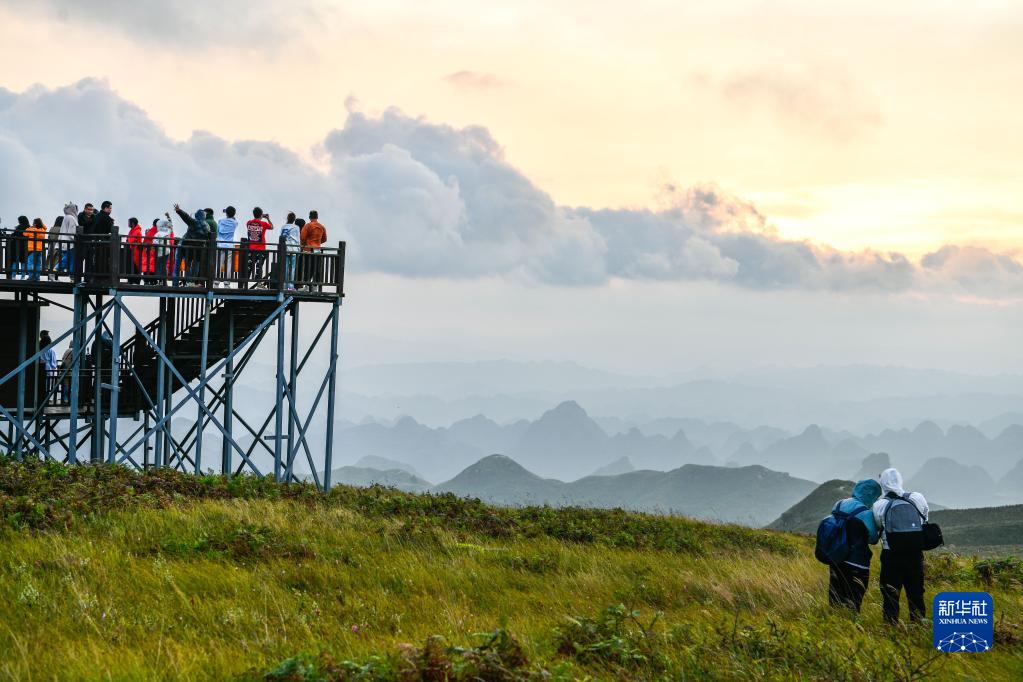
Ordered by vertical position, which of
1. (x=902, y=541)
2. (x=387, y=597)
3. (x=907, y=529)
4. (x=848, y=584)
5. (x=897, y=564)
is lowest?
(x=387, y=597)

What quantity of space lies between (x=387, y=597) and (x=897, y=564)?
628cm

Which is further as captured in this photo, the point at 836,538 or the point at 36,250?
the point at 36,250

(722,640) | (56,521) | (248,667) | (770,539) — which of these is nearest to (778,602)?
(722,640)

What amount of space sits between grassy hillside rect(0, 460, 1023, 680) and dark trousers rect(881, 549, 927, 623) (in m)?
0.33

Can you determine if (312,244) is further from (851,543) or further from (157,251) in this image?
(851,543)

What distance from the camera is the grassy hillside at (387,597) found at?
8.69 meters

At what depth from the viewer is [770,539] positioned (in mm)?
25141

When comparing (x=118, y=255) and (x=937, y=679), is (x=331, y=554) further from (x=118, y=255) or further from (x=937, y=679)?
(x=118, y=255)

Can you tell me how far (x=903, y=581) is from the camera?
474 inches

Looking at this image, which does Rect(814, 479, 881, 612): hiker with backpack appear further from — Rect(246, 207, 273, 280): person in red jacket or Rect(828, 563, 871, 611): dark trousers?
Rect(246, 207, 273, 280): person in red jacket

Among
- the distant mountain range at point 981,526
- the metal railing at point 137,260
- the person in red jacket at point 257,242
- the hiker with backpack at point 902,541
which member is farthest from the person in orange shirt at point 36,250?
the distant mountain range at point 981,526

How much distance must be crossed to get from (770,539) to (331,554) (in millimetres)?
14576

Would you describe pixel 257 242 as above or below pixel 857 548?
above

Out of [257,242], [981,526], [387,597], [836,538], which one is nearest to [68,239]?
[257,242]
